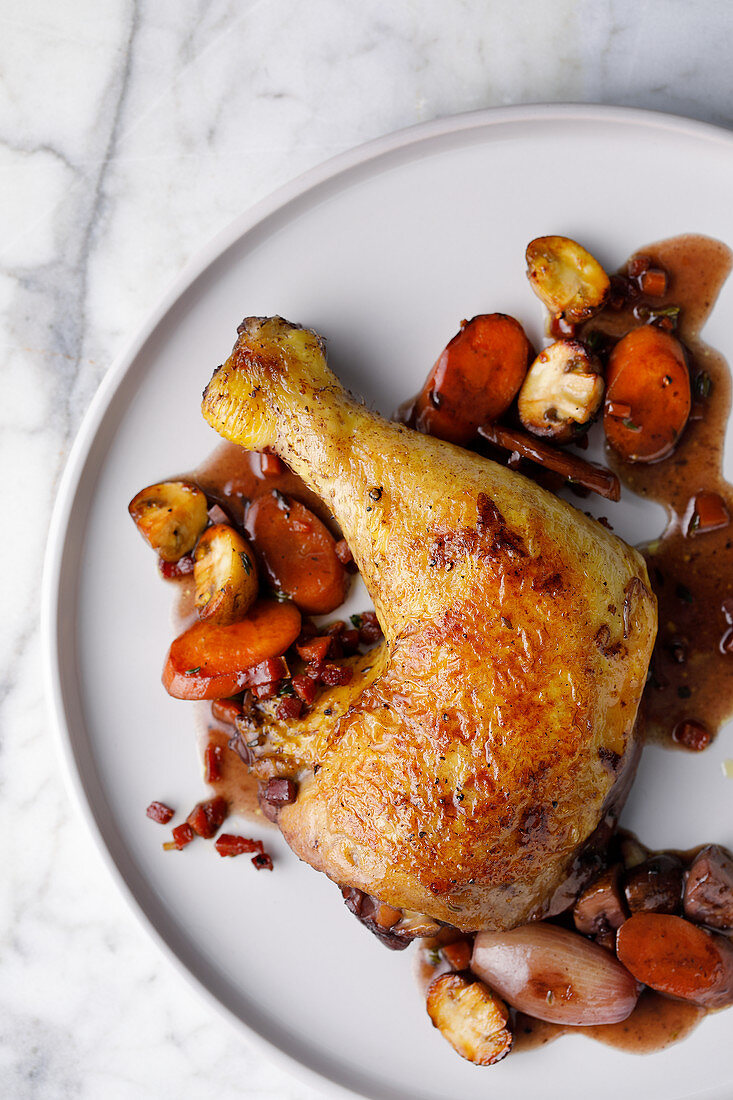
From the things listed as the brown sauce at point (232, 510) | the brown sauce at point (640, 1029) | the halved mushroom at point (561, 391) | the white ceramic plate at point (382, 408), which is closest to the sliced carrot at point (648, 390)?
the halved mushroom at point (561, 391)

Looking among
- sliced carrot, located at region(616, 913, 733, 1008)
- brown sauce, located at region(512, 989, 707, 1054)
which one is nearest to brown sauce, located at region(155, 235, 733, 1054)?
brown sauce, located at region(512, 989, 707, 1054)

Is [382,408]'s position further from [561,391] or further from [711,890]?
[711,890]

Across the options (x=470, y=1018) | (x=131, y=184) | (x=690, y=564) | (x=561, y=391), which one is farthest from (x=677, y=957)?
(x=131, y=184)

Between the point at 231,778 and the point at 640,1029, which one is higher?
the point at 231,778

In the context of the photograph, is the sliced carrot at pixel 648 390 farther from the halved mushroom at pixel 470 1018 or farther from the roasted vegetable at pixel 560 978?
the halved mushroom at pixel 470 1018

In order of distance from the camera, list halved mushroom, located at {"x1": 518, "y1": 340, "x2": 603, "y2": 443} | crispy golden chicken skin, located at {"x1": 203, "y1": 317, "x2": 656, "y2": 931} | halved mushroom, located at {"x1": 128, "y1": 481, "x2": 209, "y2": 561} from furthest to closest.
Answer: halved mushroom, located at {"x1": 128, "y1": 481, "x2": 209, "y2": 561} → halved mushroom, located at {"x1": 518, "y1": 340, "x2": 603, "y2": 443} → crispy golden chicken skin, located at {"x1": 203, "y1": 317, "x2": 656, "y2": 931}

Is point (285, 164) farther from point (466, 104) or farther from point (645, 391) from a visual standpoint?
point (645, 391)

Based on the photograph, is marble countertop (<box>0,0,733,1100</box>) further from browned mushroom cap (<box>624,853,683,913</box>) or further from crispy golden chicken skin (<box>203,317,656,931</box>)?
browned mushroom cap (<box>624,853,683,913</box>)

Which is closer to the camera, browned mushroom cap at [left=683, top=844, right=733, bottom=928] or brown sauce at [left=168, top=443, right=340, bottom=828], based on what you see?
browned mushroom cap at [left=683, top=844, right=733, bottom=928]
